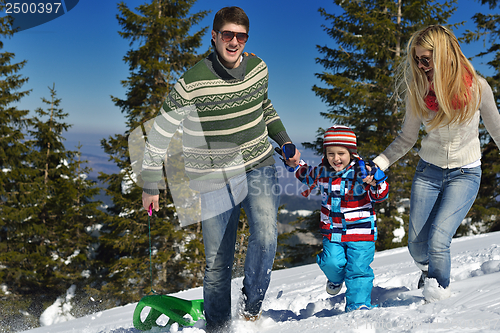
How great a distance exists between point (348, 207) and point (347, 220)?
0.37 ft

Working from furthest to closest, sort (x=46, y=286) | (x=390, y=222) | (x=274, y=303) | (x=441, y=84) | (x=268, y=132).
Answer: (x=46, y=286)
(x=390, y=222)
(x=274, y=303)
(x=268, y=132)
(x=441, y=84)

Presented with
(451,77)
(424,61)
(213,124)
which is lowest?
(213,124)

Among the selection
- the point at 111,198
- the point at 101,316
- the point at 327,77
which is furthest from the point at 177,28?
the point at 101,316

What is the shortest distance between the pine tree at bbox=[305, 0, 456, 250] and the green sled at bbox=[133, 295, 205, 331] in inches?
416

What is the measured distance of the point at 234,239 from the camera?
2.59 metres

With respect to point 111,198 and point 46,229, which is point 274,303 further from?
point 46,229

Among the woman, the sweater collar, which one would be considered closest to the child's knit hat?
the woman

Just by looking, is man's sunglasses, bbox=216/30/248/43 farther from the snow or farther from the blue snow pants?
the snow

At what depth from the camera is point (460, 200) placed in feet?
8.39

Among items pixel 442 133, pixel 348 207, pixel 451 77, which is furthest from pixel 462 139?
pixel 348 207

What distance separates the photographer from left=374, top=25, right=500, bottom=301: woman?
8.03 feet

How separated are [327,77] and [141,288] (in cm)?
1131

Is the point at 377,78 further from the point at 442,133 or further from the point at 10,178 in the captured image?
the point at 10,178

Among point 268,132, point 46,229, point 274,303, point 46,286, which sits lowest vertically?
point 46,286
